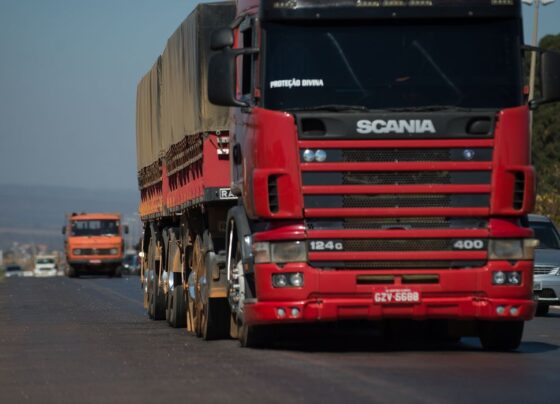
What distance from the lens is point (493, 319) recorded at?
612 inches

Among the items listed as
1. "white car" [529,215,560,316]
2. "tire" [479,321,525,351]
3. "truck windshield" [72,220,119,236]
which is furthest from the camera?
"truck windshield" [72,220,119,236]

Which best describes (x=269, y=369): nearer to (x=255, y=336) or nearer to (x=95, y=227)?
(x=255, y=336)

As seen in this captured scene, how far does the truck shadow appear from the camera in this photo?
56.4ft

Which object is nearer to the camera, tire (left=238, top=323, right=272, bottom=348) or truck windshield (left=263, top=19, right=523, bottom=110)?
truck windshield (left=263, top=19, right=523, bottom=110)

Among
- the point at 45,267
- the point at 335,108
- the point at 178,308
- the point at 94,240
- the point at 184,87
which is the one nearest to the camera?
the point at 335,108

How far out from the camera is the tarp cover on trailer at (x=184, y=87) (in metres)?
19.7

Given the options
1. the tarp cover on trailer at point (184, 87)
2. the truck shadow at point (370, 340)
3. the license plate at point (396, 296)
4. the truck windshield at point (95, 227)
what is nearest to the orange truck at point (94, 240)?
the truck windshield at point (95, 227)

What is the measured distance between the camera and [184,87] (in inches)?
850

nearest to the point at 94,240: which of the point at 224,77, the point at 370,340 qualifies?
the point at 370,340

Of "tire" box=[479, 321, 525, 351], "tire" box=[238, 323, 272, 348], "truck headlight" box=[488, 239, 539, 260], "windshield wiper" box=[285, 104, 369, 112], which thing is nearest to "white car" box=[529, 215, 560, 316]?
"tire" box=[479, 321, 525, 351]

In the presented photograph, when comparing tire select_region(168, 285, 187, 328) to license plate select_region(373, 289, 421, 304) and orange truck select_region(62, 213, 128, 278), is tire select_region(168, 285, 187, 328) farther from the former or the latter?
orange truck select_region(62, 213, 128, 278)

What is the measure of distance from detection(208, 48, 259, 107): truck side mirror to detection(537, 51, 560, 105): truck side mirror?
2.80 meters

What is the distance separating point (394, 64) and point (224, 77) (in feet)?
5.44

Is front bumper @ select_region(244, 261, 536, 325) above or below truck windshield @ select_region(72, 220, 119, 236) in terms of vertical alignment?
below
